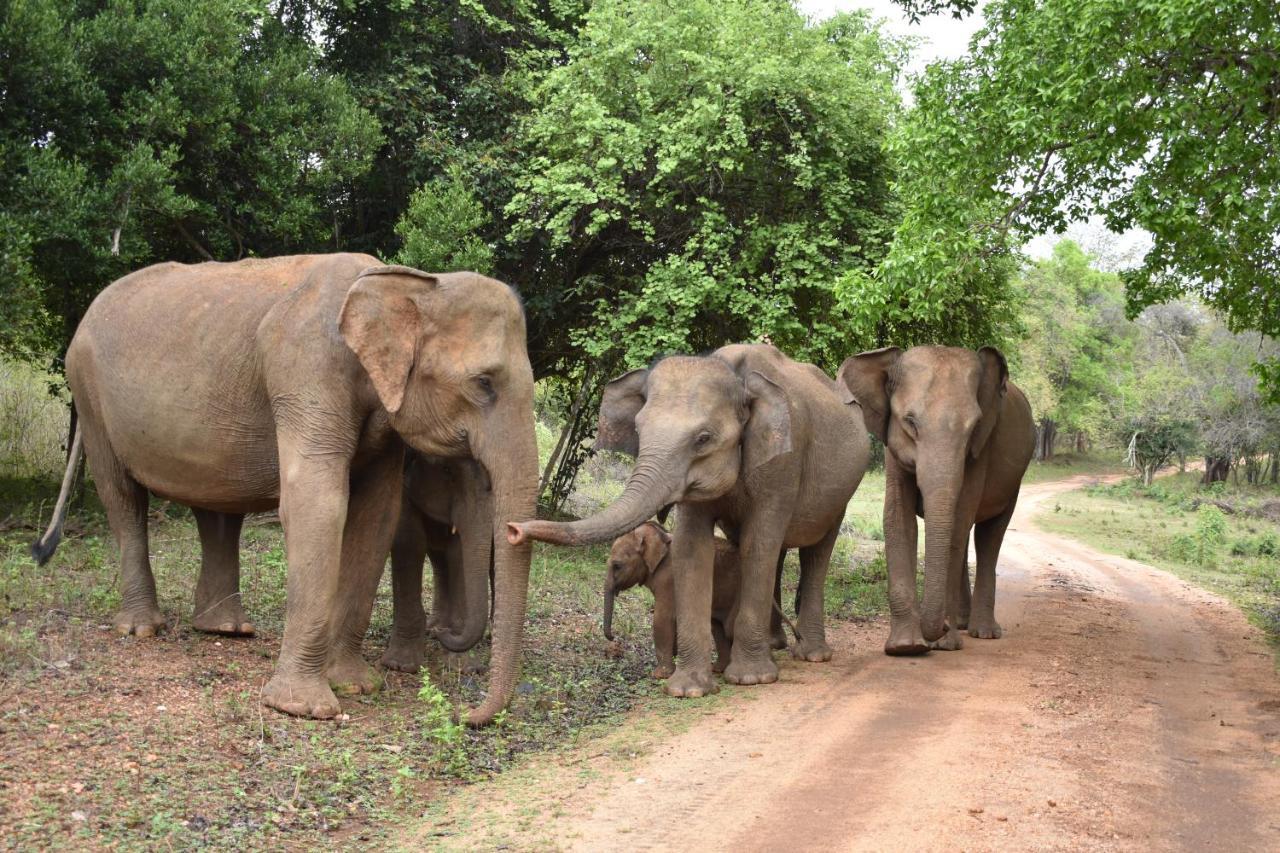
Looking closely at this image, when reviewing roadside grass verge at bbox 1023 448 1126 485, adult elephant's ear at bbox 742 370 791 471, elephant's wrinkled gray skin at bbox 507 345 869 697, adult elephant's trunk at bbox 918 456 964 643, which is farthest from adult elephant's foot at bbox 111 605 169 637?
roadside grass verge at bbox 1023 448 1126 485

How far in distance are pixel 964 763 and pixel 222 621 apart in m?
5.24

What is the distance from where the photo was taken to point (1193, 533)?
1224 inches

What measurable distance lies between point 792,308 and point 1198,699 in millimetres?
8326

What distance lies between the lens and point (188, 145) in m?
14.8

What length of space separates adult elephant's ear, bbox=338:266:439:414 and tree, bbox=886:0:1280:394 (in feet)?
21.0

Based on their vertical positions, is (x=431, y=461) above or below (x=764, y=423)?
below

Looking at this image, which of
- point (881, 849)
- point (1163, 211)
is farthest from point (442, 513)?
point (1163, 211)

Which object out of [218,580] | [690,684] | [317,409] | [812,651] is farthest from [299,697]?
[812,651]

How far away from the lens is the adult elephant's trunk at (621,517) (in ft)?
23.9

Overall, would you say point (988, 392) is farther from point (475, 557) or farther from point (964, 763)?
point (475, 557)

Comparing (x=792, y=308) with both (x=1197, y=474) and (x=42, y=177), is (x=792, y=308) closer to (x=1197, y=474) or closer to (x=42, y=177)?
(x=42, y=177)

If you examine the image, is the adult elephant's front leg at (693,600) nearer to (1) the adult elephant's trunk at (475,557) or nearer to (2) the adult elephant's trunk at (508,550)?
(1) the adult elephant's trunk at (475,557)

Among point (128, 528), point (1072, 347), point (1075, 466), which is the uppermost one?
point (1072, 347)

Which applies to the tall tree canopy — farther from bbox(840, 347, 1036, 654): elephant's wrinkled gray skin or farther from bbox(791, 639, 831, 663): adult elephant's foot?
bbox(791, 639, 831, 663): adult elephant's foot
